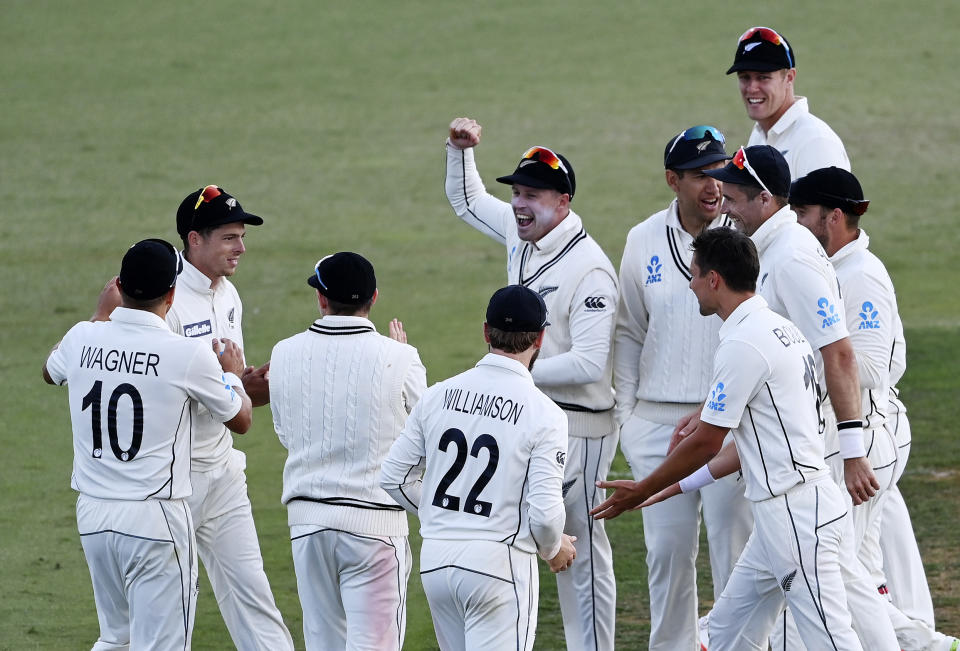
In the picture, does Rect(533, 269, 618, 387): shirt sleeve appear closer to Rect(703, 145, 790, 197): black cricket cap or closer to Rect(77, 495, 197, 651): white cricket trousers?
Rect(703, 145, 790, 197): black cricket cap

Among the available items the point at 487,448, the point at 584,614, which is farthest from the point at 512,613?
the point at 584,614

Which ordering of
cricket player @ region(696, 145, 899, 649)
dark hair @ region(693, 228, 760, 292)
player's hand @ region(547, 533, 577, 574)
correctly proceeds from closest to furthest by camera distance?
player's hand @ region(547, 533, 577, 574), dark hair @ region(693, 228, 760, 292), cricket player @ region(696, 145, 899, 649)

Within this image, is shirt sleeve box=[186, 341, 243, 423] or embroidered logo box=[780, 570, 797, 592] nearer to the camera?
embroidered logo box=[780, 570, 797, 592]

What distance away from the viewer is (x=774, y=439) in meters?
4.96

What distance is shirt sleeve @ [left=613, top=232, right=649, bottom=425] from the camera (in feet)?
20.0

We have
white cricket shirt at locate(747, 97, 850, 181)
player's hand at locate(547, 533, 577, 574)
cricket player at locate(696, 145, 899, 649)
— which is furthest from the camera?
white cricket shirt at locate(747, 97, 850, 181)

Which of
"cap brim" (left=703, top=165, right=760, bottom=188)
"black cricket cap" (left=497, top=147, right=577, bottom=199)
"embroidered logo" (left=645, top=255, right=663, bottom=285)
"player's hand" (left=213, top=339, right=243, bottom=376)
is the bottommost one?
"player's hand" (left=213, top=339, right=243, bottom=376)

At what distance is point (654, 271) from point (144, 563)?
2384 mm

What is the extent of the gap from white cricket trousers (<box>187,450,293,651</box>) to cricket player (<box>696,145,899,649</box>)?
6.16ft

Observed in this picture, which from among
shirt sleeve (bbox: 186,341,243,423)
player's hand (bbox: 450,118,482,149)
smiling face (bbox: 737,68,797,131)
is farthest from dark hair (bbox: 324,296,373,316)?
smiling face (bbox: 737,68,797,131)

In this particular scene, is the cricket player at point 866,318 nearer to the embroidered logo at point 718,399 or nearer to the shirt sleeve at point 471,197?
the embroidered logo at point 718,399

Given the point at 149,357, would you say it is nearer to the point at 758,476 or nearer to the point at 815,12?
the point at 758,476

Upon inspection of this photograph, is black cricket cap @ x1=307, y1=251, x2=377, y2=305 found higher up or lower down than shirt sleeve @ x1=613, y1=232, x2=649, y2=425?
higher up

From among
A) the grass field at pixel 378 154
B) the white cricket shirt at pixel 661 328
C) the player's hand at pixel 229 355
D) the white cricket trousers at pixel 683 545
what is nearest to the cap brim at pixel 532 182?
the white cricket shirt at pixel 661 328
